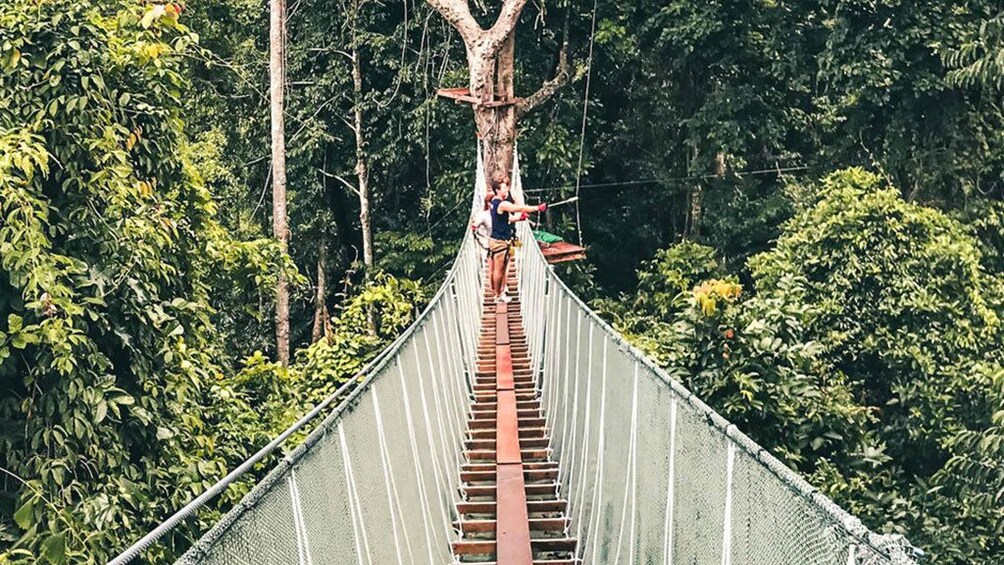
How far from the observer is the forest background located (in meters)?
4.05

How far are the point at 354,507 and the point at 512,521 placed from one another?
78.1 inches

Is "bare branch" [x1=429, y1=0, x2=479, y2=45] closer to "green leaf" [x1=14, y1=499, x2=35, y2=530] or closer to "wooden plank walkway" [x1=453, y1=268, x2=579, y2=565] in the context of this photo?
"wooden plank walkway" [x1=453, y1=268, x2=579, y2=565]

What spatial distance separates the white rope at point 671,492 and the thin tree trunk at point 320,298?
11470mm

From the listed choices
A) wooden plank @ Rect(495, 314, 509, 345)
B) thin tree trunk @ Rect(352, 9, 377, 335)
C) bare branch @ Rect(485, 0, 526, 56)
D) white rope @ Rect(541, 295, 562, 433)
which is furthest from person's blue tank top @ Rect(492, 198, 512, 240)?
thin tree trunk @ Rect(352, 9, 377, 335)

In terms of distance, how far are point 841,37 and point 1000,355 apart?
12.2ft

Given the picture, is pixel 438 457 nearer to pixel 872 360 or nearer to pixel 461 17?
pixel 872 360

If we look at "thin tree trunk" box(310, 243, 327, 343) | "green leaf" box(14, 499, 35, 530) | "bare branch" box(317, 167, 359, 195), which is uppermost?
"bare branch" box(317, 167, 359, 195)

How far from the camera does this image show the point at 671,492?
7.13ft

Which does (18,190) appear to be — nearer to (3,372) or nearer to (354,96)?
(3,372)

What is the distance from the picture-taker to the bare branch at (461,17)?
33.9 ft

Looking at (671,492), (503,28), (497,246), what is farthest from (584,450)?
(503,28)

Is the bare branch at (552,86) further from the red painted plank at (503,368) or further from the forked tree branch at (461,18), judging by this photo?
the red painted plank at (503,368)

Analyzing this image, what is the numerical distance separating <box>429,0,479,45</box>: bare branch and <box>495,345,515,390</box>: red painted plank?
404cm

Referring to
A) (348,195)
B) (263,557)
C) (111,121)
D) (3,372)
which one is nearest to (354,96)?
(348,195)
